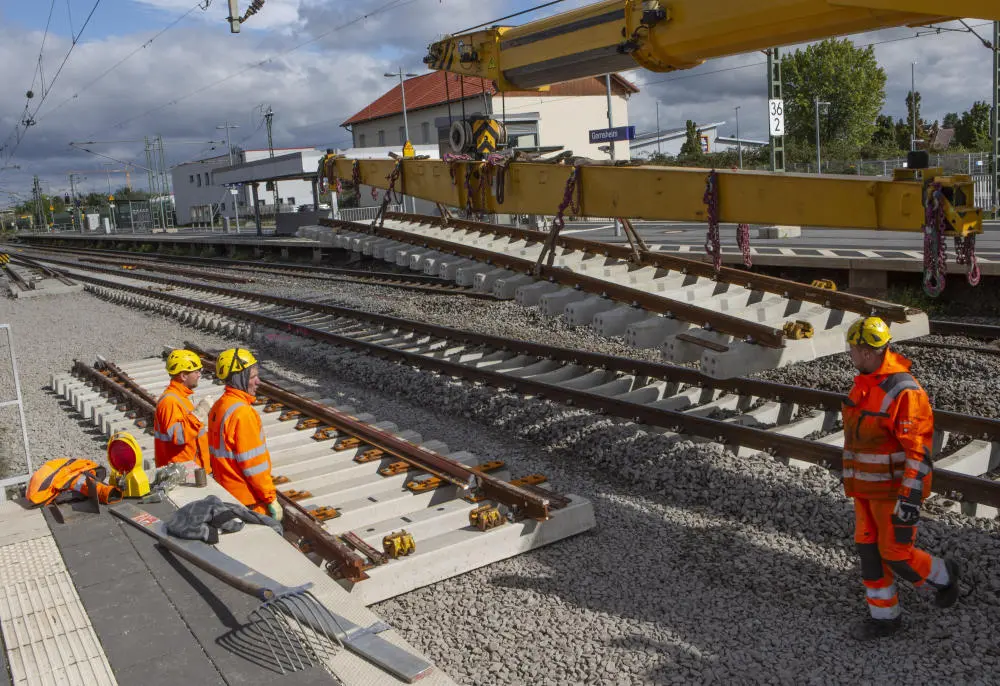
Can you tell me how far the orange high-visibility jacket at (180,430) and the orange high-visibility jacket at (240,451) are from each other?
1.31ft

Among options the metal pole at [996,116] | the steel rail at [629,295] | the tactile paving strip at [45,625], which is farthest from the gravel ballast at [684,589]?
the metal pole at [996,116]

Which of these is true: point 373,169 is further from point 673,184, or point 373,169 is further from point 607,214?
point 673,184

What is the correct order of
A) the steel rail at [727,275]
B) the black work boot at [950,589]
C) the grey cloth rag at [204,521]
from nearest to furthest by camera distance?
the grey cloth rag at [204,521] → the black work boot at [950,589] → the steel rail at [727,275]

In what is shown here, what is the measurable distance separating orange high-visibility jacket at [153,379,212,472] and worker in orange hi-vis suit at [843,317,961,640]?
407 cm

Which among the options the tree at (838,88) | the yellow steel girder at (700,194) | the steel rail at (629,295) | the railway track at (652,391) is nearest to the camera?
the yellow steel girder at (700,194)

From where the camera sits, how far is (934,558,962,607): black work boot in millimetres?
4676

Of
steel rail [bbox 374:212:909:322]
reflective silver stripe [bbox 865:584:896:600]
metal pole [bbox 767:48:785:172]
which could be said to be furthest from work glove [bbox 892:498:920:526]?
metal pole [bbox 767:48:785:172]

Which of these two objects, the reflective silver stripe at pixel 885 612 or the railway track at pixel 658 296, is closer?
the reflective silver stripe at pixel 885 612

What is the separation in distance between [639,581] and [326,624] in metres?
2.30

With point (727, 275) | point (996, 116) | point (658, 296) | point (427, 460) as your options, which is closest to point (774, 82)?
point (996, 116)

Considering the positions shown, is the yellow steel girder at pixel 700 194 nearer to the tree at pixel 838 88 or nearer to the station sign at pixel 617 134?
the station sign at pixel 617 134

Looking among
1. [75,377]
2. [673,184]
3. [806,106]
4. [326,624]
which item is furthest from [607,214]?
[806,106]

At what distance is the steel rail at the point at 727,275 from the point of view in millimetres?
7863

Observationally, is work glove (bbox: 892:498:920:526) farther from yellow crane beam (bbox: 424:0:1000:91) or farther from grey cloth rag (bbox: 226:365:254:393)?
grey cloth rag (bbox: 226:365:254:393)
